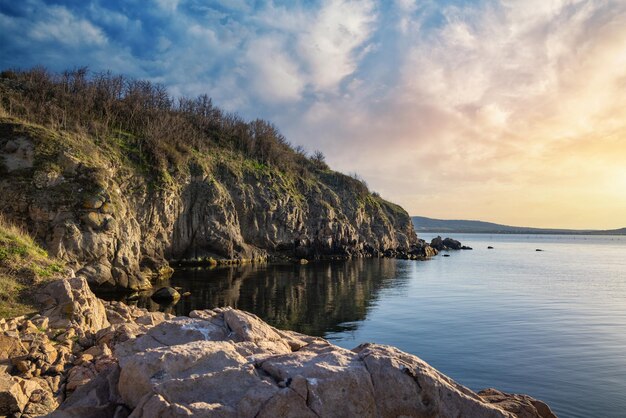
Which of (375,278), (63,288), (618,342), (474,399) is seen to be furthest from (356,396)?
(375,278)

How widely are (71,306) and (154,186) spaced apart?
41235 mm

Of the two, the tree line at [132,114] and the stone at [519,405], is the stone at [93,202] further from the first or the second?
the stone at [519,405]

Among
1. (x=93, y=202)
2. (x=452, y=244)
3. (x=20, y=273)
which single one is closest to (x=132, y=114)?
(x=93, y=202)

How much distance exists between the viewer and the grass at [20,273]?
16.3m

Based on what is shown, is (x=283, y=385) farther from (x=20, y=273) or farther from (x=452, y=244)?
(x=452, y=244)

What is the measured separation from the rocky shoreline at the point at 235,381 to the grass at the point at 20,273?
5.95m

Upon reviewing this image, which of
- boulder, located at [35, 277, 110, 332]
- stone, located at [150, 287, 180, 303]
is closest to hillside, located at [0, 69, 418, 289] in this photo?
stone, located at [150, 287, 180, 303]

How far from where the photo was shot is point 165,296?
1329 inches

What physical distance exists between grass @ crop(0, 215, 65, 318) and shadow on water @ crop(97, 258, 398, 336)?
10.5 meters

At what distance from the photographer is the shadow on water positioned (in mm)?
29203

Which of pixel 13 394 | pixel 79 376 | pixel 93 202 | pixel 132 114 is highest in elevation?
pixel 132 114

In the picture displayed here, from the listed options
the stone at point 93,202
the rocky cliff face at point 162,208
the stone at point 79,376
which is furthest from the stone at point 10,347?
the stone at point 93,202

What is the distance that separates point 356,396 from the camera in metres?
7.53

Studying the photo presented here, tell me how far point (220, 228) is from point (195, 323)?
180 feet
